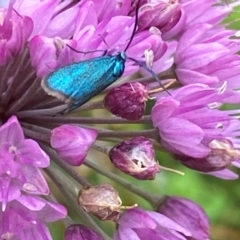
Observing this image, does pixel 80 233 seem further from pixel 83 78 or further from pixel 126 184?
pixel 83 78

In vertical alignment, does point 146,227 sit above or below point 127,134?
below

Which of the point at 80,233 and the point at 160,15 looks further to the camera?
the point at 160,15

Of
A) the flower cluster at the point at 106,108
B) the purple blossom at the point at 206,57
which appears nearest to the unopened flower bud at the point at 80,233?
the flower cluster at the point at 106,108

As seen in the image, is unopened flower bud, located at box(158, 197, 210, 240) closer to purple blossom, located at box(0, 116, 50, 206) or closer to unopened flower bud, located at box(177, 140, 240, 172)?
unopened flower bud, located at box(177, 140, 240, 172)

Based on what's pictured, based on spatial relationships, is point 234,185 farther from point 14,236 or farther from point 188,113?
point 14,236

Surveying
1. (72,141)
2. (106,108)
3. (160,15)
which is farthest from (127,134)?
(160,15)

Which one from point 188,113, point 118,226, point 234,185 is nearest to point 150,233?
point 118,226

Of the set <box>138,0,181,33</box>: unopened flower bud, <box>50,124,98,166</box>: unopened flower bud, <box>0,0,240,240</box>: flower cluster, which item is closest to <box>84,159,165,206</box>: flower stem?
<box>0,0,240,240</box>: flower cluster

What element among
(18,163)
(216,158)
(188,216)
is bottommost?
(188,216)
